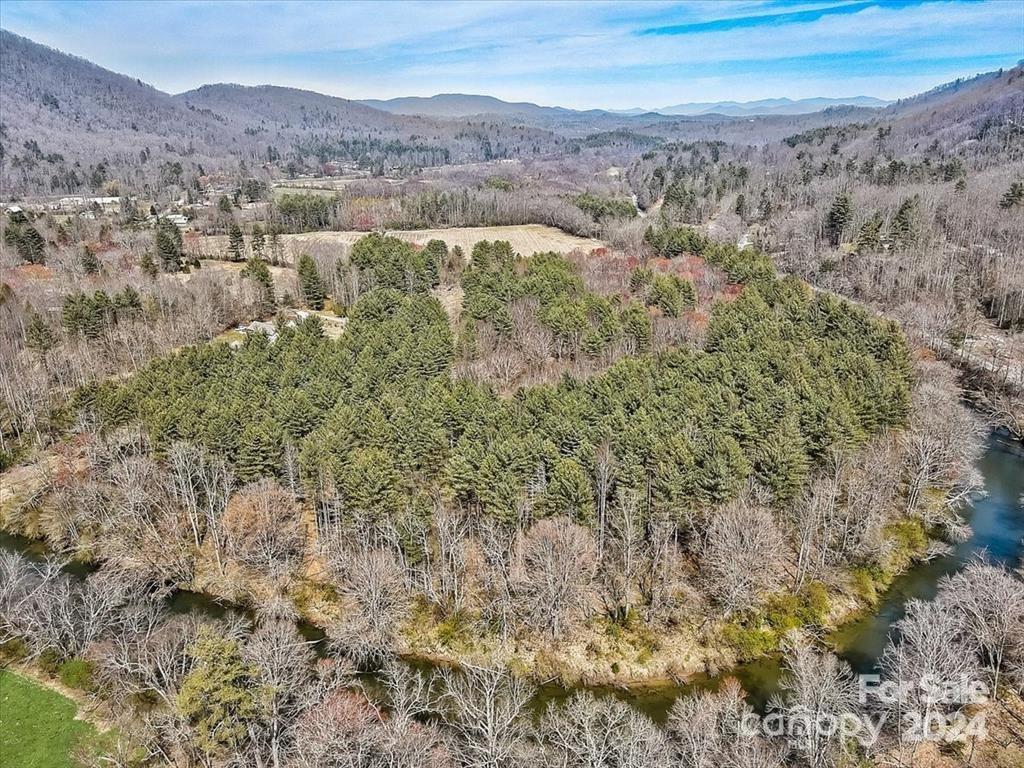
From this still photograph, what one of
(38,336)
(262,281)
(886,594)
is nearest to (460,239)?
(262,281)

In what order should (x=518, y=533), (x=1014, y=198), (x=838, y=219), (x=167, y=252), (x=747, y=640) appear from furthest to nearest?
1. (x=838, y=219)
2. (x=1014, y=198)
3. (x=167, y=252)
4. (x=518, y=533)
5. (x=747, y=640)

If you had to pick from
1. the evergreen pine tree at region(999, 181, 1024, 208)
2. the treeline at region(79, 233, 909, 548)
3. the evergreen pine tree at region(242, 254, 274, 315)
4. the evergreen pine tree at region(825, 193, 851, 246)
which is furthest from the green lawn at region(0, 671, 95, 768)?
the evergreen pine tree at region(999, 181, 1024, 208)

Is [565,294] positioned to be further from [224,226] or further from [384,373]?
[224,226]

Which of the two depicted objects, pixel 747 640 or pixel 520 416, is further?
pixel 520 416

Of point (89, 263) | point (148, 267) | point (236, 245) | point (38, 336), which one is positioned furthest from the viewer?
point (236, 245)

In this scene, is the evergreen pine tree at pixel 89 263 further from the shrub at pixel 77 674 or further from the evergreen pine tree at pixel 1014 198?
the evergreen pine tree at pixel 1014 198

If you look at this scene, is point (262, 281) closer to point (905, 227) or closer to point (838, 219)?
point (838, 219)

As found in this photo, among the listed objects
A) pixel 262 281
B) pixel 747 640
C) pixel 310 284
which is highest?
pixel 262 281
